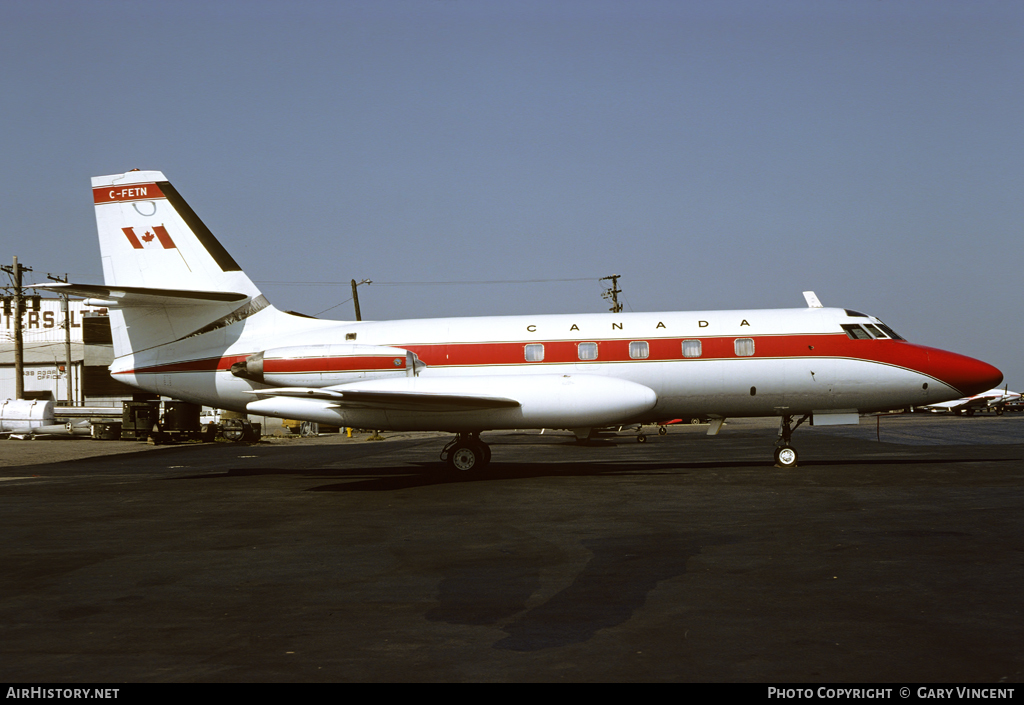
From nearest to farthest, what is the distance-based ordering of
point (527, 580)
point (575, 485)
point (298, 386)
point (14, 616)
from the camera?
point (14, 616) → point (527, 580) → point (575, 485) → point (298, 386)

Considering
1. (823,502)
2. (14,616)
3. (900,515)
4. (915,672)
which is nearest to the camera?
(915,672)

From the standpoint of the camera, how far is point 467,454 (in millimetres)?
21484

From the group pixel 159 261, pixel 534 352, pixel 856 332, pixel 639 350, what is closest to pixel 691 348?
pixel 639 350

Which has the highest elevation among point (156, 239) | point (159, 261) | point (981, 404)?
point (156, 239)

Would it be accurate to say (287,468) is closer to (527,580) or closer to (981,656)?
(527,580)

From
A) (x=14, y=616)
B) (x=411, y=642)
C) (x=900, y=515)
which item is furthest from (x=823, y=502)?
(x=14, y=616)

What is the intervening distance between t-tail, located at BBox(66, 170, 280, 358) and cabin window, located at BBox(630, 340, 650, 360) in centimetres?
970

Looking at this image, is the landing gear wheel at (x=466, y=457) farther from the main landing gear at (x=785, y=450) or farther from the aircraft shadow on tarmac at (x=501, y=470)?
the main landing gear at (x=785, y=450)

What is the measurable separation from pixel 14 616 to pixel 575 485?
40.9ft

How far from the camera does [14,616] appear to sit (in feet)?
26.0

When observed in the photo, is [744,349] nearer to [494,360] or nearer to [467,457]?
[494,360]

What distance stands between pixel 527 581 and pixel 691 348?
12859 mm

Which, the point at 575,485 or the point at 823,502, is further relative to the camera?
the point at 575,485

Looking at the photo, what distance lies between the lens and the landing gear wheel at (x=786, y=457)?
21609mm
